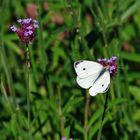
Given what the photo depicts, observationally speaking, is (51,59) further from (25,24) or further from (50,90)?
(25,24)

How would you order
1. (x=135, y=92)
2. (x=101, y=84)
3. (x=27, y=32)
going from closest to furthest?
(x=101, y=84)
(x=27, y=32)
(x=135, y=92)

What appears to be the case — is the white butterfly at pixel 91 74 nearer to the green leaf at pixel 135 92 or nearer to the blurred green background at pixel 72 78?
the blurred green background at pixel 72 78

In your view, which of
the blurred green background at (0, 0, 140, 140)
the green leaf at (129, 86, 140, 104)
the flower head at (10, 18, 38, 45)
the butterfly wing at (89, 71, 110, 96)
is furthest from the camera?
the green leaf at (129, 86, 140, 104)

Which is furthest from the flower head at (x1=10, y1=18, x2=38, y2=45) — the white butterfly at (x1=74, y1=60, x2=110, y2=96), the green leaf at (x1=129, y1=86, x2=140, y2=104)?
the green leaf at (x1=129, y1=86, x2=140, y2=104)

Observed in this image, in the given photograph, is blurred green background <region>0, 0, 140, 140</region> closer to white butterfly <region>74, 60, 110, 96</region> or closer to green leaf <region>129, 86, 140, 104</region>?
green leaf <region>129, 86, 140, 104</region>

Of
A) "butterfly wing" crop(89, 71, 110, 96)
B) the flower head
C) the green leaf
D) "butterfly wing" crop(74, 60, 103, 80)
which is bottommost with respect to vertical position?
the green leaf

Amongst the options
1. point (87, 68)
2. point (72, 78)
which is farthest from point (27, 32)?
point (72, 78)

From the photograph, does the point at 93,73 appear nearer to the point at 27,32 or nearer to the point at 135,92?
the point at 27,32
